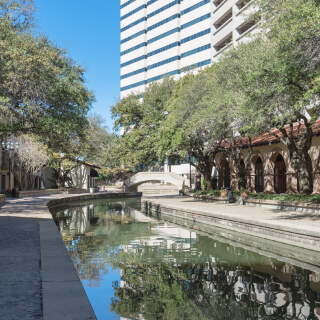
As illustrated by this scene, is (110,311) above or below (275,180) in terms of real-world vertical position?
below

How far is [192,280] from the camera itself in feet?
29.4

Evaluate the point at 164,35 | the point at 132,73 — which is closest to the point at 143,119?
the point at 164,35

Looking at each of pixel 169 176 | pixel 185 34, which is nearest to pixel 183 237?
pixel 169 176

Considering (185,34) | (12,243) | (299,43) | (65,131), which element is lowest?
(12,243)

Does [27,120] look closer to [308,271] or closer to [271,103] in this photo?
[271,103]

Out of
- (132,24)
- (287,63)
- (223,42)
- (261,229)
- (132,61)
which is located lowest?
(261,229)

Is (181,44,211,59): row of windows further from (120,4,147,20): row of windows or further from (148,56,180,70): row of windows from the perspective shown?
(120,4,147,20): row of windows

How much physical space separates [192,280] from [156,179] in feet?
162

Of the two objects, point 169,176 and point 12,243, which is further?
point 169,176

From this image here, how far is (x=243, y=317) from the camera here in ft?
21.4

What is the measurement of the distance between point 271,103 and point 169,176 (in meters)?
41.2

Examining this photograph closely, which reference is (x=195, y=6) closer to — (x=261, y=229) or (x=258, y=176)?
(x=258, y=176)

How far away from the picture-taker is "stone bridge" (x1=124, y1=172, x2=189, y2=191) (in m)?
57.1

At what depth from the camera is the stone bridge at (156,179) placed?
57125 millimetres
